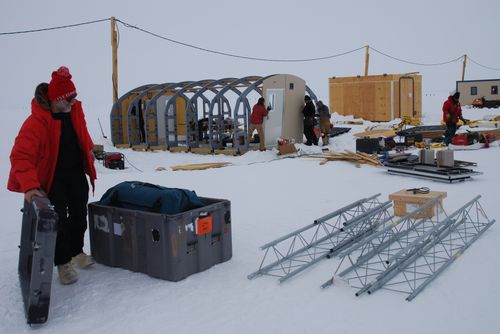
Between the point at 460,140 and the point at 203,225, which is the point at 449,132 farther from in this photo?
the point at 203,225

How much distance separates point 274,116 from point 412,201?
11701 millimetres

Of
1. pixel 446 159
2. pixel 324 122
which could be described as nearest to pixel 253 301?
pixel 446 159

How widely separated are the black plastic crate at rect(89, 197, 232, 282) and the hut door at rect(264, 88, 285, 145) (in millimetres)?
12828

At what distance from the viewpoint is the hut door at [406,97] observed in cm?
2725

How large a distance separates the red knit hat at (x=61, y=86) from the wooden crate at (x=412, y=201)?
172 inches

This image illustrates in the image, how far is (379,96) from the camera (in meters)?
27.5

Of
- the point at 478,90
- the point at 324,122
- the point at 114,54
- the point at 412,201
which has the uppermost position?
the point at 114,54

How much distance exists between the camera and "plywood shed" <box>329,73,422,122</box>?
89.0 ft

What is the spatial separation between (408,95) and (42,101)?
25.4m

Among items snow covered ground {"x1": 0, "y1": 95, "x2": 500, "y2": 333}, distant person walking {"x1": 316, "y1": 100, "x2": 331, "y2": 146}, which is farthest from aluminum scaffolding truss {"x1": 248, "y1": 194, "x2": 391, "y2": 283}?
distant person walking {"x1": 316, "y1": 100, "x2": 331, "y2": 146}

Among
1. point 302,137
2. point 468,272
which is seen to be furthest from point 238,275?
point 302,137

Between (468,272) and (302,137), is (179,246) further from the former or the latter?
(302,137)

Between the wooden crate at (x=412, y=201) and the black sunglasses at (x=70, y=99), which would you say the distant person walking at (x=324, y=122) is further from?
the black sunglasses at (x=70, y=99)

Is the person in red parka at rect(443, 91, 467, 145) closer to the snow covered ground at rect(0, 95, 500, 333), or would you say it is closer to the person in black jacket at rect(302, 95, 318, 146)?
the person in black jacket at rect(302, 95, 318, 146)
